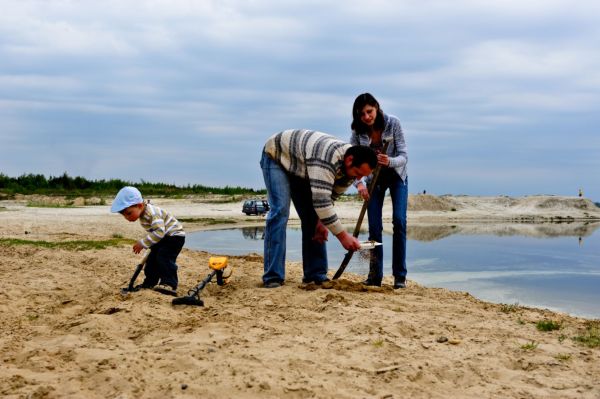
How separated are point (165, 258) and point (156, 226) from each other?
31 cm

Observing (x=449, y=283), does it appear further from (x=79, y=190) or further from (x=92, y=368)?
(x=79, y=190)

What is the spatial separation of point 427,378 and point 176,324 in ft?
5.97

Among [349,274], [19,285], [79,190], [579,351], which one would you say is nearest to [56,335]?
[19,285]

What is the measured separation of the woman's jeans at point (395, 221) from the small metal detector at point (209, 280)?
4.93 ft

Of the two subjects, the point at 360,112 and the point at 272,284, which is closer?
the point at 272,284

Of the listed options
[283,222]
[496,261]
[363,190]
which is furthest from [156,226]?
[496,261]

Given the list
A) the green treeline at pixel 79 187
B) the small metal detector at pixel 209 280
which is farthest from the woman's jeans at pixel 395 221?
the green treeline at pixel 79 187

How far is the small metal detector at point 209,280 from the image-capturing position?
4895 mm

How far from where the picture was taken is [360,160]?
5086 mm

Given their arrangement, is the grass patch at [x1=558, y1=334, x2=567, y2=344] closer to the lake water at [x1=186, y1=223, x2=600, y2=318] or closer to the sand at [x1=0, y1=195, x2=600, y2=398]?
the sand at [x1=0, y1=195, x2=600, y2=398]

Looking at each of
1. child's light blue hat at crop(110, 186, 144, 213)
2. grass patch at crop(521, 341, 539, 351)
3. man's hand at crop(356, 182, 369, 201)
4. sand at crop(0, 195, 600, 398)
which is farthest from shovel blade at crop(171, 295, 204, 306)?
grass patch at crop(521, 341, 539, 351)

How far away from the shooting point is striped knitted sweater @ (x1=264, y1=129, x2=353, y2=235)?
5.21m

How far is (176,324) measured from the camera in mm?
4277

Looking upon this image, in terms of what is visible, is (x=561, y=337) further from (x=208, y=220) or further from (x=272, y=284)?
(x=208, y=220)
